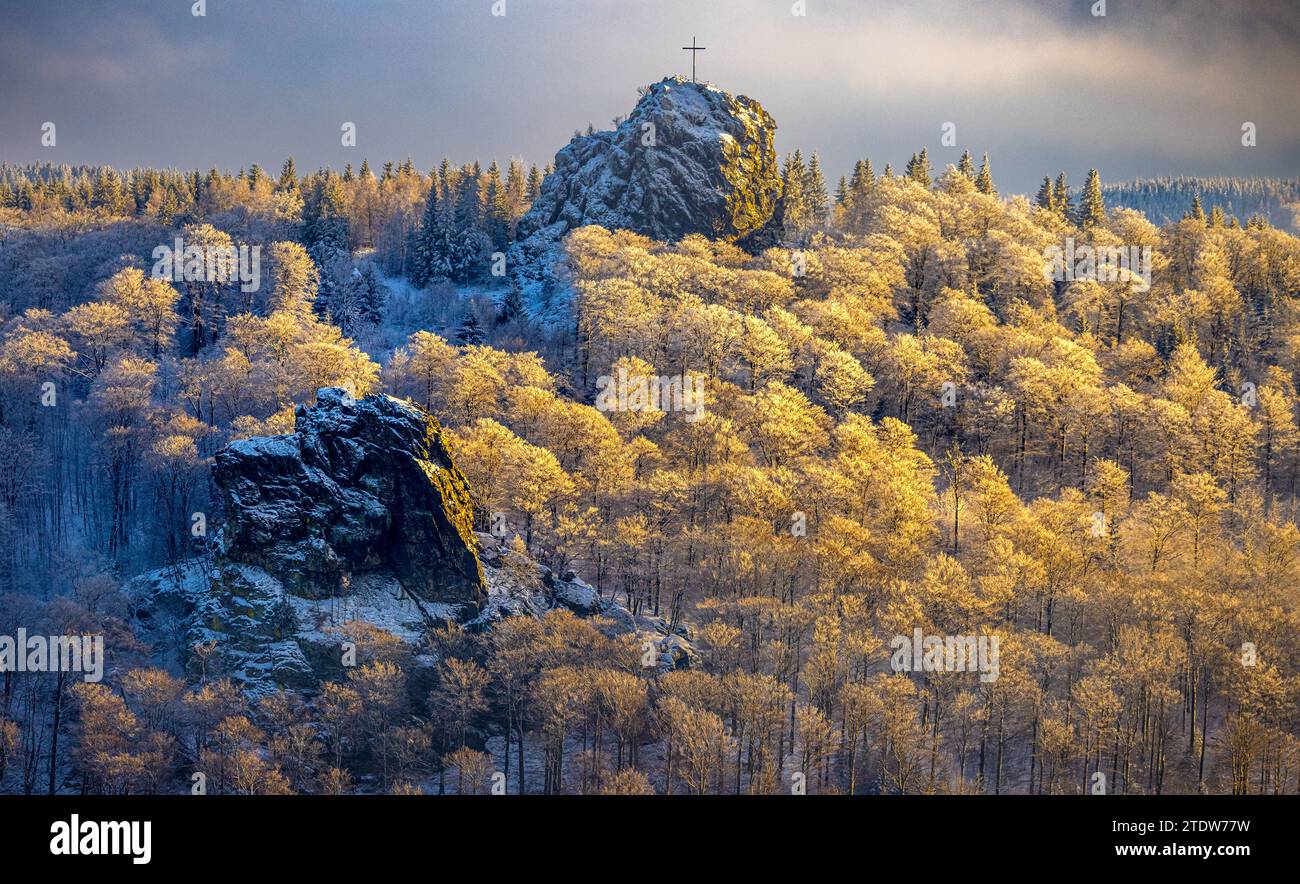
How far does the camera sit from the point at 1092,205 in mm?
188875

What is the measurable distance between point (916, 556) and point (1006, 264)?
75.3 metres

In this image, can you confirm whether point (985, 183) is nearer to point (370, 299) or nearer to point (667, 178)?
point (667, 178)

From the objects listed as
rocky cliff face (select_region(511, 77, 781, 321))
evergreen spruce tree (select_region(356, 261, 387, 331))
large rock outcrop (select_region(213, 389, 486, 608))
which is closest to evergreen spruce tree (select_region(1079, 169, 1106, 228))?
rocky cliff face (select_region(511, 77, 781, 321))

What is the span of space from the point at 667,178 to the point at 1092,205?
2977 inches

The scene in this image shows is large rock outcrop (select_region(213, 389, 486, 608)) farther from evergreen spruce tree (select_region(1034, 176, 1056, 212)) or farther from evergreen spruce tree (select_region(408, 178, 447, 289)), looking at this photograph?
evergreen spruce tree (select_region(1034, 176, 1056, 212))

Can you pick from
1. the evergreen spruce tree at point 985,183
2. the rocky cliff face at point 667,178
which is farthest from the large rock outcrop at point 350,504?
the evergreen spruce tree at point 985,183

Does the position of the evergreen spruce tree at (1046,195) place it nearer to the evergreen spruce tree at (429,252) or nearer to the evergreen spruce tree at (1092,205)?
the evergreen spruce tree at (1092,205)

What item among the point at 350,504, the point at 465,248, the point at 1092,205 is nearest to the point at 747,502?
the point at 350,504

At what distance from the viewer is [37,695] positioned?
260 feet

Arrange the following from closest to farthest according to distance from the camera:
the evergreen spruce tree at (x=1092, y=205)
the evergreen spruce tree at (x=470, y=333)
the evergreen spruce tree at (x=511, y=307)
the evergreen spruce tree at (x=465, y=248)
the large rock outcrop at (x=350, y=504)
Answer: the large rock outcrop at (x=350, y=504) → the evergreen spruce tree at (x=470, y=333) → the evergreen spruce tree at (x=511, y=307) → the evergreen spruce tree at (x=465, y=248) → the evergreen spruce tree at (x=1092, y=205)

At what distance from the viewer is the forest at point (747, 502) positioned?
74.3 meters

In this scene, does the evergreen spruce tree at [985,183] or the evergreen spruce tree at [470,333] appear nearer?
the evergreen spruce tree at [470,333]

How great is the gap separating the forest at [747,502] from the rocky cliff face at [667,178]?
1107 centimetres
